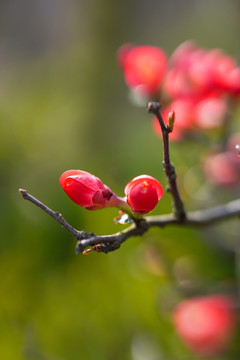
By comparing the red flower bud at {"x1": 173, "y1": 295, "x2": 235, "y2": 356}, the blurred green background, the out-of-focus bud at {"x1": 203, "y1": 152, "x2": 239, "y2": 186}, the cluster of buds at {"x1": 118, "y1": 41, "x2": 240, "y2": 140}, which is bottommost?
the red flower bud at {"x1": 173, "y1": 295, "x2": 235, "y2": 356}

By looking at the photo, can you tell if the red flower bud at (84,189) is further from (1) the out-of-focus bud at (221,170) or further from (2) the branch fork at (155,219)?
(1) the out-of-focus bud at (221,170)

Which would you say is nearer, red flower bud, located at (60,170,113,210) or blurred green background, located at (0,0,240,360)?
red flower bud, located at (60,170,113,210)

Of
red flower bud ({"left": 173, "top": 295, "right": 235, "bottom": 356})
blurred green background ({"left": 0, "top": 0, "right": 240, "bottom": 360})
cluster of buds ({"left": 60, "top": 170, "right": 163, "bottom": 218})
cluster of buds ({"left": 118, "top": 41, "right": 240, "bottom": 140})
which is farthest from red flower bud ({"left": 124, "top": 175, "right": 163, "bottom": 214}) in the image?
red flower bud ({"left": 173, "top": 295, "right": 235, "bottom": 356})

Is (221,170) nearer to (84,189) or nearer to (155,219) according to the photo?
(155,219)

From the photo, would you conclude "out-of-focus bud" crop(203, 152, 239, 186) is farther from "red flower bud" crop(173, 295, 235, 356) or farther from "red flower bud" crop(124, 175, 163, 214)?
"red flower bud" crop(124, 175, 163, 214)

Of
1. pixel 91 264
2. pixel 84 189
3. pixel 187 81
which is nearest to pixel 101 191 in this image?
pixel 84 189

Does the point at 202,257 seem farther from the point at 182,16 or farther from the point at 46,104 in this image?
the point at 182,16
